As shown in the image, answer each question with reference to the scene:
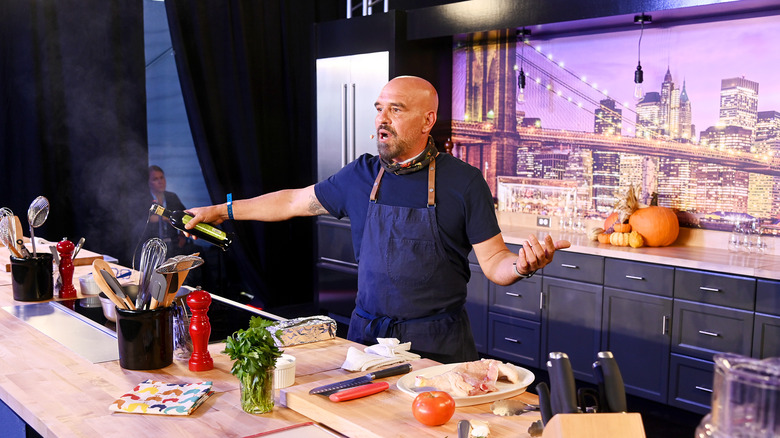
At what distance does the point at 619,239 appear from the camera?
4.54 m

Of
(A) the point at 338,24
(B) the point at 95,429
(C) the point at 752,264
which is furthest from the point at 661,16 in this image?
(B) the point at 95,429

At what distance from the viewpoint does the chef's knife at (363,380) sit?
1777 millimetres

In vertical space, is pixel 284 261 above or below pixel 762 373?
below

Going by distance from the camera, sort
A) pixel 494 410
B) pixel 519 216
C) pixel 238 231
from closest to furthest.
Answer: pixel 494 410 → pixel 519 216 → pixel 238 231

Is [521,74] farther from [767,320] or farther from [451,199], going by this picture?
[451,199]

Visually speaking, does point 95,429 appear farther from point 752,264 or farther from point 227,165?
point 227,165

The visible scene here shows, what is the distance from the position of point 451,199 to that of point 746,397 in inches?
71.5

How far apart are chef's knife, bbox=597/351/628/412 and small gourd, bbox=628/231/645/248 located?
3.36 metres

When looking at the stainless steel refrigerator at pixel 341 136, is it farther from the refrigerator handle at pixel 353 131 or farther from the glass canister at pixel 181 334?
the glass canister at pixel 181 334

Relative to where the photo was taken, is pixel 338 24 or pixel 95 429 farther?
pixel 338 24

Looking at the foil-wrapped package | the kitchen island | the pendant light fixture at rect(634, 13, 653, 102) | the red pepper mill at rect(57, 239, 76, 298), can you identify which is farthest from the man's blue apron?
the pendant light fixture at rect(634, 13, 653, 102)

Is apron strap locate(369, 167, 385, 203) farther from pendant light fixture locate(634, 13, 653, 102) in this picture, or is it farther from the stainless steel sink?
pendant light fixture locate(634, 13, 653, 102)

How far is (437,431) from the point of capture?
157 centimetres

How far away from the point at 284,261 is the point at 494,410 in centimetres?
511
